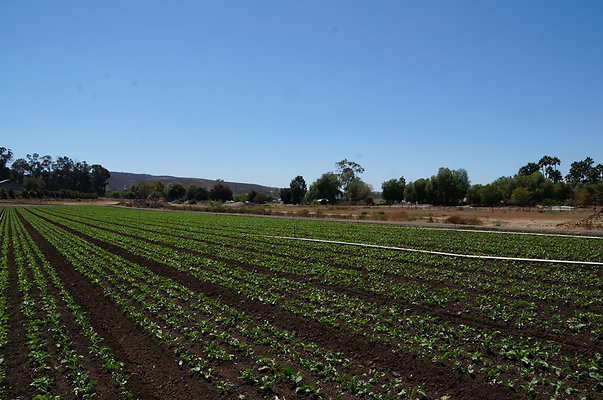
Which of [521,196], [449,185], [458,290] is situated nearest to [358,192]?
[449,185]

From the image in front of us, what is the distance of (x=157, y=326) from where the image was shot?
958 cm

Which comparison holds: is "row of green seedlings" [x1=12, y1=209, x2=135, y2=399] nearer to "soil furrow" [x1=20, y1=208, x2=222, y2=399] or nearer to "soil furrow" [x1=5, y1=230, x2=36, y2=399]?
"soil furrow" [x1=20, y1=208, x2=222, y2=399]

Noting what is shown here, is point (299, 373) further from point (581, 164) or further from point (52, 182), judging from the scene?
point (52, 182)

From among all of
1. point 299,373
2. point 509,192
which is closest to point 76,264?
point 299,373

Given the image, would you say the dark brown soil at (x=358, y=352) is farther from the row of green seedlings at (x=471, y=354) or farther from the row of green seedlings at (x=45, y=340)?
the row of green seedlings at (x=45, y=340)

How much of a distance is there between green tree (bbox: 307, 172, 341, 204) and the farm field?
120 m

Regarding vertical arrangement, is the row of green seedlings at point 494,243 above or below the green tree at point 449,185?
below

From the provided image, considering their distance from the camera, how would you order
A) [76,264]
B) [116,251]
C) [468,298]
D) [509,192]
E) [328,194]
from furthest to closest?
[328,194] → [509,192] → [116,251] → [76,264] → [468,298]

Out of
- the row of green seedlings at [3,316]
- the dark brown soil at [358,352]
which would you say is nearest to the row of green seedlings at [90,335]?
the dark brown soil at [358,352]

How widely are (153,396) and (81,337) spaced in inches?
150

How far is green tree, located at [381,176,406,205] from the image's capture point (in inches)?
5069

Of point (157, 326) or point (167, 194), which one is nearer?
point (157, 326)

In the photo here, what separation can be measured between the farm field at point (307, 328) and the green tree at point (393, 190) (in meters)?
113

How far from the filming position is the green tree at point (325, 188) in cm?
13775
